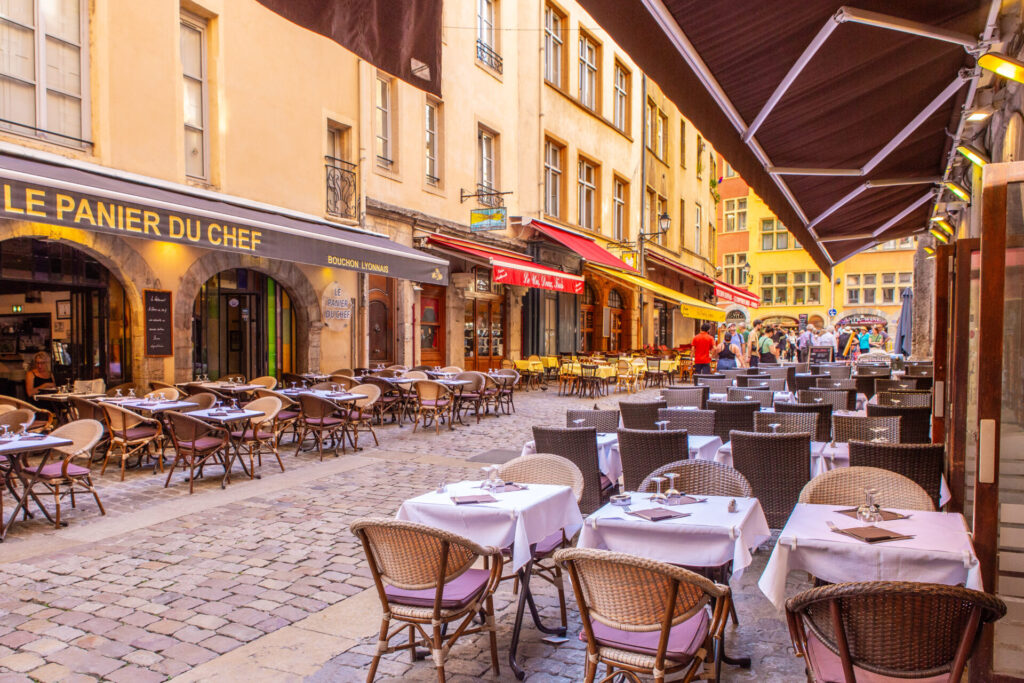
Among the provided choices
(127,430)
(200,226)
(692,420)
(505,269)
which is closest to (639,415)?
(692,420)

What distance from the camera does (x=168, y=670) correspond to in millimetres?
3238

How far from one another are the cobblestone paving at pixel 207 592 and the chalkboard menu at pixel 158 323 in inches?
113

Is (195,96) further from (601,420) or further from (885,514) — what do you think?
(885,514)

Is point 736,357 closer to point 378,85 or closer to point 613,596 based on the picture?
point 378,85

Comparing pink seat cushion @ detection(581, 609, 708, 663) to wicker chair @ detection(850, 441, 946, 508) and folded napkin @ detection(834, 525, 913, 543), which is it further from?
wicker chair @ detection(850, 441, 946, 508)

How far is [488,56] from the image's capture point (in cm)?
1684

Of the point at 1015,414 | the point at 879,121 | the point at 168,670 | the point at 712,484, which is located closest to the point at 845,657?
the point at 1015,414

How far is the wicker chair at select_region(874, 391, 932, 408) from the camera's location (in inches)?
284

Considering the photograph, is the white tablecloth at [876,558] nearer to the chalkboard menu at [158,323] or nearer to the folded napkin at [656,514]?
the folded napkin at [656,514]

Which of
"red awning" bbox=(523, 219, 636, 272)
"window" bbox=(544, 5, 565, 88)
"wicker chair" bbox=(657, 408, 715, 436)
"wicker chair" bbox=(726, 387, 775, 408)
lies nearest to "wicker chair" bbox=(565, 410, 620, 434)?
"wicker chair" bbox=(657, 408, 715, 436)

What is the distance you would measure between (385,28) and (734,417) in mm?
4709

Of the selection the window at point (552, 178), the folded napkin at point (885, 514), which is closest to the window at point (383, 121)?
the window at point (552, 178)

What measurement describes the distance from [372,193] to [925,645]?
1224cm

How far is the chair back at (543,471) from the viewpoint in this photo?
4.08 meters
